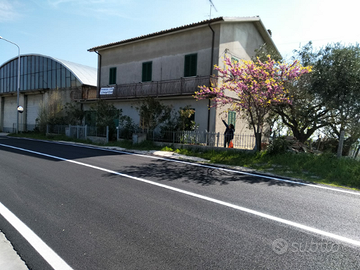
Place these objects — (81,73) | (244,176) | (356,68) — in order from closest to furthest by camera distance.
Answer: (244,176)
(356,68)
(81,73)

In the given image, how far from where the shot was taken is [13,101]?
110 ft

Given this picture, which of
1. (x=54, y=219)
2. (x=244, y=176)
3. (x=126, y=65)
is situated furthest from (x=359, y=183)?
(x=126, y=65)

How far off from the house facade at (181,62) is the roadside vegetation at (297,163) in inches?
177

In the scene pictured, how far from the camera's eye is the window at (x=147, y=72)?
19.1 m

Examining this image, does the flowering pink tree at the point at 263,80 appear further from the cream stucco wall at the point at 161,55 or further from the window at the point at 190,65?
the window at the point at 190,65

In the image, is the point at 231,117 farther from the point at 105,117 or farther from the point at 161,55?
the point at 105,117

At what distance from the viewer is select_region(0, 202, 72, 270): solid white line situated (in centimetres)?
285

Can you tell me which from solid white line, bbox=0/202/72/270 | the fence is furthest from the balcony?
solid white line, bbox=0/202/72/270

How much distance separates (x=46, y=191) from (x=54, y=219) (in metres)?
1.76

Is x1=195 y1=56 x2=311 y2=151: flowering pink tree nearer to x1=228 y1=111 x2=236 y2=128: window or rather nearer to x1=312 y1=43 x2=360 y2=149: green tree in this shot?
x1=312 y1=43 x2=360 y2=149: green tree

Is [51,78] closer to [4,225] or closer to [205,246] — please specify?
[4,225]

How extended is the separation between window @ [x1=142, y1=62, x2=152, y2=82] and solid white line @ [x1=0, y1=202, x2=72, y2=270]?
15897mm

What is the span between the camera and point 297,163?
8.99 m

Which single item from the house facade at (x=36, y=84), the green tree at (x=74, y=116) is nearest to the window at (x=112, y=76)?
the green tree at (x=74, y=116)
